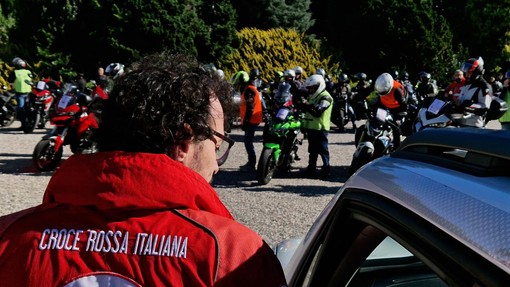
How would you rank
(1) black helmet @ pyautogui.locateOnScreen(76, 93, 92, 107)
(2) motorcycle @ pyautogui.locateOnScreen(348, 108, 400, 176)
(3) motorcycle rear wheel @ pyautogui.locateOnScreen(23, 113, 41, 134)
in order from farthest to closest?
1. (3) motorcycle rear wheel @ pyautogui.locateOnScreen(23, 113, 41, 134)
2. (1) black helmet @ pyautogui.locateOnScreen(76, 93, 92, 107)
3. (2) motorcycle @ pyautogui.locateOnScreen(348, 108, 400, 176)

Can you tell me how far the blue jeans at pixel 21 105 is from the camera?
14.2 metres

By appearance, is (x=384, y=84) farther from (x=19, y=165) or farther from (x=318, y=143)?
(x=19, y=165)

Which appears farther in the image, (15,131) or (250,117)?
(15,131)

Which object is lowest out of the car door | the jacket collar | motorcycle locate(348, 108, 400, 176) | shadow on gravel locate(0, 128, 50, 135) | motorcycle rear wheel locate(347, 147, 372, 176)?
shadow on gravel locate(0, 128, 50, 135)

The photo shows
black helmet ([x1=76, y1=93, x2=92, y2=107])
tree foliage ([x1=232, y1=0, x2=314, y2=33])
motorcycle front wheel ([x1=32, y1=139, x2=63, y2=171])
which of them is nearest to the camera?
motorcycle front wheel ([x1=32, y1=139, x2=63, y2=171])

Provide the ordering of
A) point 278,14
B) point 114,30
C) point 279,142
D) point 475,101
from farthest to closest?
point 278,14, point 114,30, point 279,142, point 475,101

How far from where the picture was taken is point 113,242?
1158 mm

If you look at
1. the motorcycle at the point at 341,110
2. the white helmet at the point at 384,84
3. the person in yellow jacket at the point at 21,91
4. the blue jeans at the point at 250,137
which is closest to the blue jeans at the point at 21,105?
the person in yellow jacket at the point at 21,91

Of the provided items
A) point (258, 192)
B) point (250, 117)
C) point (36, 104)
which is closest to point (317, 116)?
point (250, 117)

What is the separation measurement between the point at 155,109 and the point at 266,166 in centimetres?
665

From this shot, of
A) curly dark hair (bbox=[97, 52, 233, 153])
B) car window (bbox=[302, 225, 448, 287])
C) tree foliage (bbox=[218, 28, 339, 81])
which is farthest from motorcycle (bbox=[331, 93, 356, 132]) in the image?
curly dark hair (bbox=[97, 52, 233, 153])

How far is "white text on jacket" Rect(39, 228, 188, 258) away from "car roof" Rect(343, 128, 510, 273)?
0.44m

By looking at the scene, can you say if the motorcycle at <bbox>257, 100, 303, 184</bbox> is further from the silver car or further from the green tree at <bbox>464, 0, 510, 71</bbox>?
the green tree at <bbox>464, 0, 510, 71</bbox>

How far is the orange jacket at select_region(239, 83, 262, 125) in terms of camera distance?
30.5 feet
